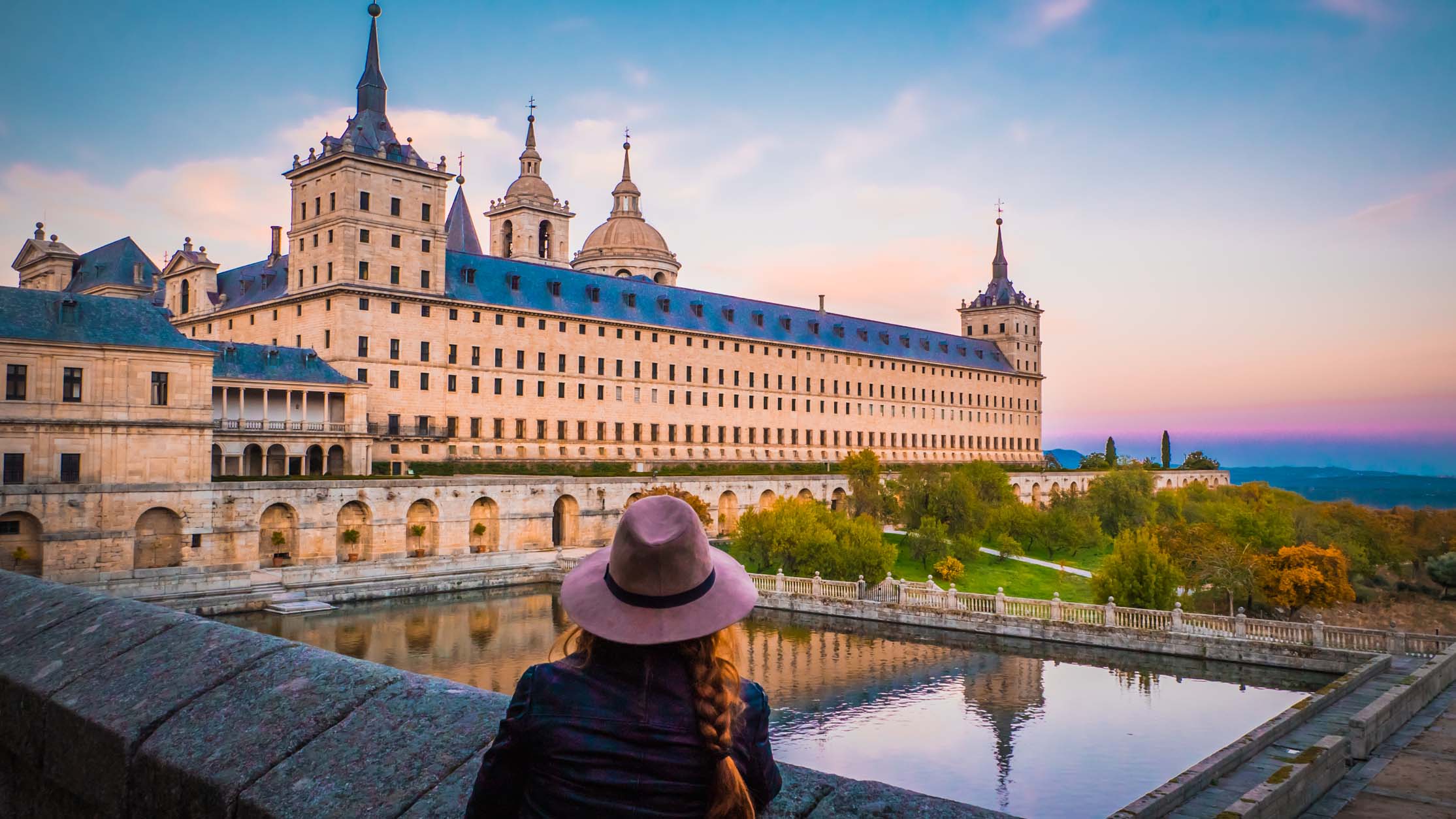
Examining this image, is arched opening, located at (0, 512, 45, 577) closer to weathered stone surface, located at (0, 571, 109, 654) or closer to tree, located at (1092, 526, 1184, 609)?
weathered stone surface, located at (0, 571, 109, 654)

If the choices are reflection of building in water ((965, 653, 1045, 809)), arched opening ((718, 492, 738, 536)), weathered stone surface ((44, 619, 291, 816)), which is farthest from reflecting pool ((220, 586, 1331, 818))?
arched opening ((718, 492, 738, 536))

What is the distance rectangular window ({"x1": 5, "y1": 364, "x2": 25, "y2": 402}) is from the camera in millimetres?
36875

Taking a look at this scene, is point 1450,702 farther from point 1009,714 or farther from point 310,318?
point 310,318

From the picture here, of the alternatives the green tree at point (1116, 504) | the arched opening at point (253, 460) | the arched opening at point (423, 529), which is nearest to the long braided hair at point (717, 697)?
the arched opening at point (423, 529)

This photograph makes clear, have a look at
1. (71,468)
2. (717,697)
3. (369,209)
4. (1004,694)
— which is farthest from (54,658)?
(369,209)

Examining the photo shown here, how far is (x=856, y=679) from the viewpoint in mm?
32000

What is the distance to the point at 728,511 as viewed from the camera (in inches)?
2554

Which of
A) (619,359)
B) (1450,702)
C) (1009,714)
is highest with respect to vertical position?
(619,359)

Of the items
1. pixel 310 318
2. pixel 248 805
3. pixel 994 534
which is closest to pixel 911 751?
pixel 248 805

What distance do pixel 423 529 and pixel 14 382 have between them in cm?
1829

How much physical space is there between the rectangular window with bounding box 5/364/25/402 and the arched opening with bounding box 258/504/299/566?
406 inches

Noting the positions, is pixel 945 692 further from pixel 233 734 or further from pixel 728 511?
pixel 728 511

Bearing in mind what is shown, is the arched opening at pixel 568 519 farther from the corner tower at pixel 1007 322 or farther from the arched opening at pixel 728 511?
the corner tower at pixel 1007 322

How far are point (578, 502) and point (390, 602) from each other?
1538 centimetres
